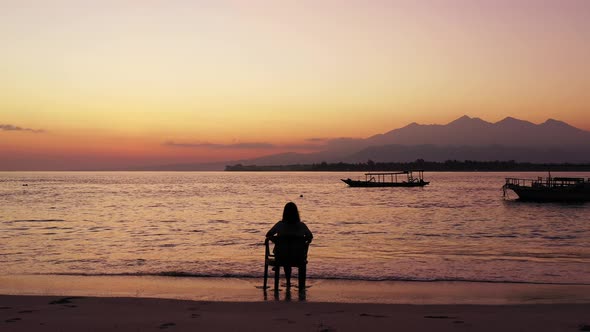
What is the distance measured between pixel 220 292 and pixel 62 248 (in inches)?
442

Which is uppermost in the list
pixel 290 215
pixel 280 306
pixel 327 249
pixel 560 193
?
pixel 290 215

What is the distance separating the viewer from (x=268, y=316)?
852 centimetres

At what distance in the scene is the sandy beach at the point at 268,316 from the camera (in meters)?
7.75

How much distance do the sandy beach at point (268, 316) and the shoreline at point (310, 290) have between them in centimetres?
82

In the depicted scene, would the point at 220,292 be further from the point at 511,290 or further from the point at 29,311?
the point at 511,290

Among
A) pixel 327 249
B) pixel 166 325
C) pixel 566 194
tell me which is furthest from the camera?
pixel 566 194

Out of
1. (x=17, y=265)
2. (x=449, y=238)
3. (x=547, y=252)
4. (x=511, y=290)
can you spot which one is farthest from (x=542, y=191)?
(x=17, y=265)

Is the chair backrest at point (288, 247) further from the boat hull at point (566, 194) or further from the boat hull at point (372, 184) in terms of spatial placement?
the boat hull at point (372, 184)

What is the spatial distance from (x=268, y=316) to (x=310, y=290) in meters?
2.94

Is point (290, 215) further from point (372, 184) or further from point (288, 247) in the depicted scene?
point (372, 184)

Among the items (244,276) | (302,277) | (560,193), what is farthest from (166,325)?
(560,193)

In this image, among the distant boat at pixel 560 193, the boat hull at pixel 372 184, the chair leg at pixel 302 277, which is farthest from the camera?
the boat hull at pixel 372 184

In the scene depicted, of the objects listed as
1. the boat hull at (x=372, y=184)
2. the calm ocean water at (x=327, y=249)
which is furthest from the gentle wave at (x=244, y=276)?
the boat hull at (x=372, y=184)

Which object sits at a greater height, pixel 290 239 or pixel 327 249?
pixel 290 239
